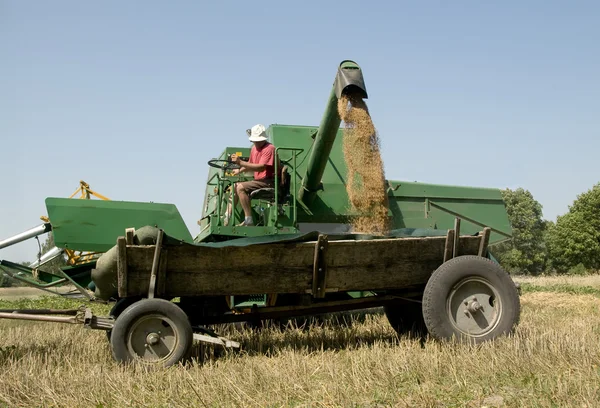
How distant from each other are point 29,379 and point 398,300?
3.65 meters

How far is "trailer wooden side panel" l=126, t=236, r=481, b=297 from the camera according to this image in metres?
5.77

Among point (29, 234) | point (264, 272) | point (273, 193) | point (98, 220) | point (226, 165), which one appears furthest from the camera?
point (29, 234)

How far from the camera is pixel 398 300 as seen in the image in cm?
677

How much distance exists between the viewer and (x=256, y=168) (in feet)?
25.8

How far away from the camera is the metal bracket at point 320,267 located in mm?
5930

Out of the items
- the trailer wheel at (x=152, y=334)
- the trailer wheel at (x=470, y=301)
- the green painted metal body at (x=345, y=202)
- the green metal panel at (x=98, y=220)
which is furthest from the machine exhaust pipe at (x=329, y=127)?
the trailer wheel at (x=152, y=334)

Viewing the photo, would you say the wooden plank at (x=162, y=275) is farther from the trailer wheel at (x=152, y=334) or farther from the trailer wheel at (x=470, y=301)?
the trailer wheel at (x=470, y=301)

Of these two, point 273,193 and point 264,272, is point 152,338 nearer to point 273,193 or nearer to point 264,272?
point 264,272

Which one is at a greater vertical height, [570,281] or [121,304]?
[121,304]

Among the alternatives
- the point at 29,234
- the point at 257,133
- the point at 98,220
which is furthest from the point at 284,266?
the point at 29,234

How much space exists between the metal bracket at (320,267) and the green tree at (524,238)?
→ 161 feet

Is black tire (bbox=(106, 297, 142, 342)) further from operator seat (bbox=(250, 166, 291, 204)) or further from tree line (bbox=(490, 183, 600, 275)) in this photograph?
tree line (bbox=(490, 183, 600, 275))

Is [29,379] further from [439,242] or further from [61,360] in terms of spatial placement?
[439,242]

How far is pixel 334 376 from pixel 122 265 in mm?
2142
